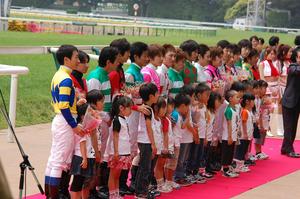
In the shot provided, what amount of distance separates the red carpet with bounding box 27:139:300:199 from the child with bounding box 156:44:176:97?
1101mm

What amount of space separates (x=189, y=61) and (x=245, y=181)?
1.56 metres

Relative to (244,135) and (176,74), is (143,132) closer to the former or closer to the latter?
(176,74)

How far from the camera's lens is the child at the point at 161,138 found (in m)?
7.60

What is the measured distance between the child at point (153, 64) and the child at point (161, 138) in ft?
1.03

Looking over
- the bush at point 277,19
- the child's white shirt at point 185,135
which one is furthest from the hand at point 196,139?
the bush at point 277,19

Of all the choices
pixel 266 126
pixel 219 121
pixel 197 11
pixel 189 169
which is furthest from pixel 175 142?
pixel 197 11

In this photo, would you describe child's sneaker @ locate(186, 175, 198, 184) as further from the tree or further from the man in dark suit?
the tree

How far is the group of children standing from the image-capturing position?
6.68 meters

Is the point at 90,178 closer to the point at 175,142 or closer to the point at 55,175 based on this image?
the point at 55,175

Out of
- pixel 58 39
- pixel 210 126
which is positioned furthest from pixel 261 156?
pixel 58 39

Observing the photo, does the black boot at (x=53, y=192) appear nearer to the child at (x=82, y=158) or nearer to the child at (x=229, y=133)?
the child at (x=82, y=158)

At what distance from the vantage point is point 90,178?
698 centimetres

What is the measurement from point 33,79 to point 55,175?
39.9ft

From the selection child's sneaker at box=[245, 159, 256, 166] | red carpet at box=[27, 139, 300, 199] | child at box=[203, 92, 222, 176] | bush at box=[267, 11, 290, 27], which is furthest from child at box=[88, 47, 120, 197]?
bush at box=[267, 11, 290, 27]
